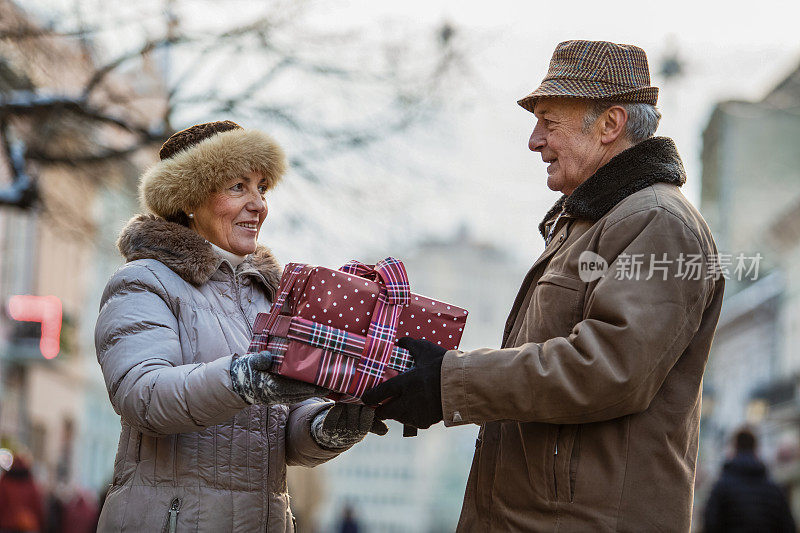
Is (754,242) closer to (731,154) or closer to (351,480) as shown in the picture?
(731,154)

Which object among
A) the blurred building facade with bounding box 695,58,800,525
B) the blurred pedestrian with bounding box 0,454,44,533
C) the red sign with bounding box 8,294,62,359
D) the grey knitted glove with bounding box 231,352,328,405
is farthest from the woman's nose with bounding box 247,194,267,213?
the red sign with bounding box 8,294,62,359

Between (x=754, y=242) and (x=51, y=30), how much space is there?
83.2ft

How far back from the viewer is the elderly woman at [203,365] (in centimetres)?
370

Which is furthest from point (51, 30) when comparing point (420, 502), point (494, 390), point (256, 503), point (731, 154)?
point (420, 502)

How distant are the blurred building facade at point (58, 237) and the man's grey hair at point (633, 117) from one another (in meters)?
6.99

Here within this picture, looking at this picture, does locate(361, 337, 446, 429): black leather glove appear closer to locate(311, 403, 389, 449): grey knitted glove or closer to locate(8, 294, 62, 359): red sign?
locate(311, 403, 389, 449): grey knitted glove

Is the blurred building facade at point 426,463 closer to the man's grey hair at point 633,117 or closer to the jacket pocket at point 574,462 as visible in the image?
the man's grey hair at point 633,117

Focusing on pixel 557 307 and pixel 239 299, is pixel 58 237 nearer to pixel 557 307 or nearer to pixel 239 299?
pixel 239 299

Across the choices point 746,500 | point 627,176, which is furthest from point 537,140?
point 746,500

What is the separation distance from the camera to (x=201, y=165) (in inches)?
169

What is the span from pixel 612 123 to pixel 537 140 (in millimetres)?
289

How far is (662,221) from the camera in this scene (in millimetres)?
3553

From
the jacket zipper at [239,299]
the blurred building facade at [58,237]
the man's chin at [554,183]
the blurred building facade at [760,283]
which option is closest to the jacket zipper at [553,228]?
the man's chin at [554,183]

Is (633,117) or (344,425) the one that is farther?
(344,425)
